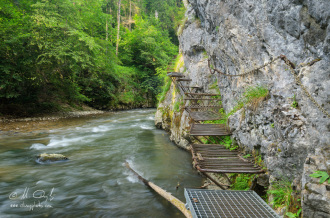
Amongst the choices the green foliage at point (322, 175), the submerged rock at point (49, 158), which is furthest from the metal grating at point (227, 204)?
the submerged rock at point (49, 158)

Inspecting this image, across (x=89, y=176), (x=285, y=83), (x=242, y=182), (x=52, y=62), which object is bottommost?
(x=89, y=176)

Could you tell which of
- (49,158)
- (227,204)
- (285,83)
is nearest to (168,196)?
(227,204)

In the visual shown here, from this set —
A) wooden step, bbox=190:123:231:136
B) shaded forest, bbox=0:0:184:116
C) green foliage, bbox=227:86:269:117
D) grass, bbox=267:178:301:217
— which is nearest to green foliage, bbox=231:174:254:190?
grass, bbox=267:178:301:217

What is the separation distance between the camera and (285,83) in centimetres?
339

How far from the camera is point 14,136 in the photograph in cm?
977

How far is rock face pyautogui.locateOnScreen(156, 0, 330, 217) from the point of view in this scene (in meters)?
2.52

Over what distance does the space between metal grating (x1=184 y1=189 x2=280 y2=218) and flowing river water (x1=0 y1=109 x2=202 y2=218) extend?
1.44 metres

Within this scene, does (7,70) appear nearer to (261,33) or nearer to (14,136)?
(14,136)

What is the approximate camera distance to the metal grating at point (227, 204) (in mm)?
2658

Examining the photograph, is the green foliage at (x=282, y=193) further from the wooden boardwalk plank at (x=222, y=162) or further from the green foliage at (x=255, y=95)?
the green foliage at (x=255, y=95)

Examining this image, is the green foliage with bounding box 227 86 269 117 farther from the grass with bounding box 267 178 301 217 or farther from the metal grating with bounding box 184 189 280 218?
the metal grating with bounding box 184 189 280 218

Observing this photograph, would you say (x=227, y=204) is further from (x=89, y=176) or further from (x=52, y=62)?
(x=52, y=62)

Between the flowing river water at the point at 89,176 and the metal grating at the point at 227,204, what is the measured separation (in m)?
1.44

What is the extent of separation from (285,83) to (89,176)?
19.9 feet
